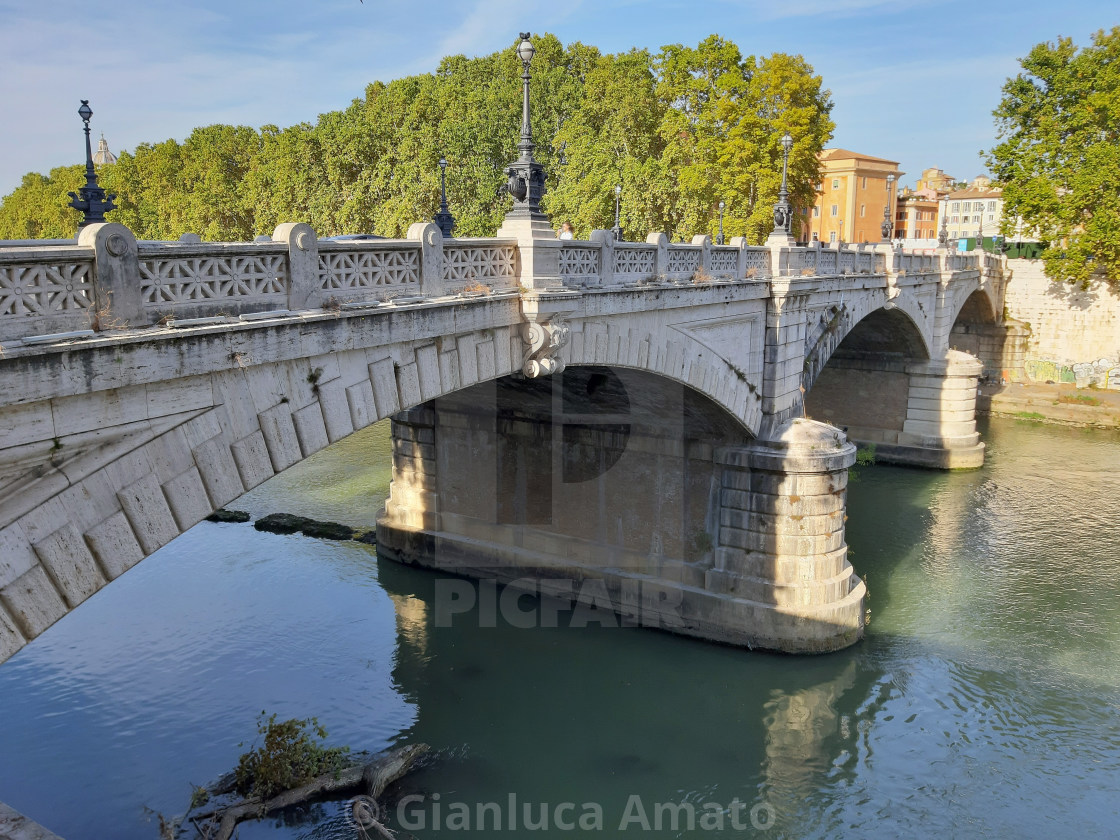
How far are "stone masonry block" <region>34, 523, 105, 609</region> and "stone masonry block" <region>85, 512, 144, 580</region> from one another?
0.17ft

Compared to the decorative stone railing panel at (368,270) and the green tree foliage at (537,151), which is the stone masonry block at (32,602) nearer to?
the decorative stone railing panel at (368,270)

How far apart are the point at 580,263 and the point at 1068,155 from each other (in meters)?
33.7

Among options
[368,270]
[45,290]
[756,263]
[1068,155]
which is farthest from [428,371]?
[1068,155]

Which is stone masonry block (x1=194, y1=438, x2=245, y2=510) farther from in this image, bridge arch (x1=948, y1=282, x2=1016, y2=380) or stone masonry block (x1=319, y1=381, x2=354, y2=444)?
bridge arch (x1=948, y1=282, x2=1016, y2=380)

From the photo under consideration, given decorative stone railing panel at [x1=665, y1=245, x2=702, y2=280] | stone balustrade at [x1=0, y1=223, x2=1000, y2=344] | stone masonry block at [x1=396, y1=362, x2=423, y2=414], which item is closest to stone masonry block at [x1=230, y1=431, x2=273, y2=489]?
stone balustrade at [x1=0, y1=223, x2=1000, y2=344]

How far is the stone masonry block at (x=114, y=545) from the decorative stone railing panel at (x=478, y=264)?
418cm

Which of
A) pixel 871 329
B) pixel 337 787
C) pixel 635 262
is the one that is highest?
pixel 635 262

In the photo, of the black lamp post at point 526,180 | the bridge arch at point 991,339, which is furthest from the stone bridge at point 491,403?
the bridge arch at point 991,339

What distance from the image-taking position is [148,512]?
6281 mm

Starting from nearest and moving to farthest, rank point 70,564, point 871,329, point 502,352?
point 70,564 → point 502,352 → point 871,329

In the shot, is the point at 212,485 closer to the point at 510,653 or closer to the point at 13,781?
the point at 13,781

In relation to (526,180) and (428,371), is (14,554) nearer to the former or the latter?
(428,371)

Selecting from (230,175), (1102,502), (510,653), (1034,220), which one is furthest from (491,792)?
(230,175)

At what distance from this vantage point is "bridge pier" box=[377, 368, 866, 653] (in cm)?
1554
